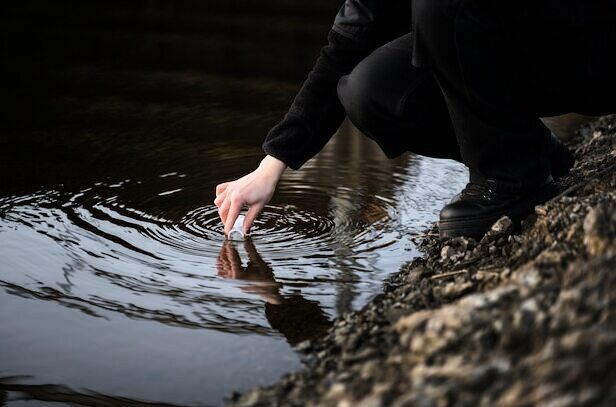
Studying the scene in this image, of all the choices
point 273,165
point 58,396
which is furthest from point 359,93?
point 58,396

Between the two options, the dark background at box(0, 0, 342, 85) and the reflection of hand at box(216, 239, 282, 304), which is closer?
the reflection of hand at box(216, 239, 282, 304)

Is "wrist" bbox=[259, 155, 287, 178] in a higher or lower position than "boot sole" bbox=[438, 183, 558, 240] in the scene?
higher

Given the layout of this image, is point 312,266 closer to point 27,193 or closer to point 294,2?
point 27,193

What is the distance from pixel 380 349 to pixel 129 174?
A: 1702 mm

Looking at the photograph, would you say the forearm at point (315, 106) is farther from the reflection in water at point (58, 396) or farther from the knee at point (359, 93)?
the reflection in water at point (58, 396)

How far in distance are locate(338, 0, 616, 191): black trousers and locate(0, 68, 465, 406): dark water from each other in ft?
1.29

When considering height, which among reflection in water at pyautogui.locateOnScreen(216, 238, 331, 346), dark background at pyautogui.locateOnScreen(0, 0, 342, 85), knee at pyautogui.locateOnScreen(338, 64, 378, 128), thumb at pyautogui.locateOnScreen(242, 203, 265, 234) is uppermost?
dark background at pyautogui.locateOnScreen(0, 0, 342, 85)

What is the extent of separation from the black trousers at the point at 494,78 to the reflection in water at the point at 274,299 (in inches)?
17.9

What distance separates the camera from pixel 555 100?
2127 mm

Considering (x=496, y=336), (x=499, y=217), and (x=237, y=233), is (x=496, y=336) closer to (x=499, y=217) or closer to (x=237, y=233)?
(x=499, y=217)

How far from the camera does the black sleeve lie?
2.23 metres

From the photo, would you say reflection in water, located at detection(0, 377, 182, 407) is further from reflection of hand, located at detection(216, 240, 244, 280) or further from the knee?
the knee

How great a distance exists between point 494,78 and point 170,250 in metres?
0.94

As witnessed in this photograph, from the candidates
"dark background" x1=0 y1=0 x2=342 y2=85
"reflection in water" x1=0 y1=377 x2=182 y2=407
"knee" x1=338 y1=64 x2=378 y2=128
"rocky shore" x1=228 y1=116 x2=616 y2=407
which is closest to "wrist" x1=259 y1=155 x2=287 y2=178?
"knee" x1=338 y1=64 x2=378 y2=128
